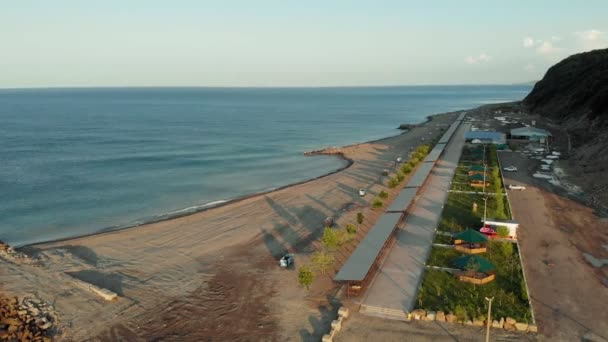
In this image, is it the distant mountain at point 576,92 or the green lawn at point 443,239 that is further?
the distant mountain at point 576,92

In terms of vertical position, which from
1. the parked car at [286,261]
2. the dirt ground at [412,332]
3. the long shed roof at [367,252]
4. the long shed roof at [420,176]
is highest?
the long shed roof at [420,176]

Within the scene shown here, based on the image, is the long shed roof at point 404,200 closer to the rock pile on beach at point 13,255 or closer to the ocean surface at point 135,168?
the ocean surface at point 135,168

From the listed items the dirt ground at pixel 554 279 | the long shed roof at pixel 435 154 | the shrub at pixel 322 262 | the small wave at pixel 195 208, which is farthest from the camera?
the long shed roof at pixel 435 154

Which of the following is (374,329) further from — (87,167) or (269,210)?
(87,167)

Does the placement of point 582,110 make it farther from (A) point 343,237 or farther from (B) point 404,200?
(A) point 343,237

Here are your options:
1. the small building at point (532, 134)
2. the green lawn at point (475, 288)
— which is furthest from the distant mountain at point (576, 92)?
the green lawn at point (475, 288)

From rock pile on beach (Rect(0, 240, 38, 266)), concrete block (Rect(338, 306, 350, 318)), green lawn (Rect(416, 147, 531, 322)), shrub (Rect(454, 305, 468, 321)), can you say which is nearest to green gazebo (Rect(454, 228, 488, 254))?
green lawn (Rect(416, 147, 531, 322))
